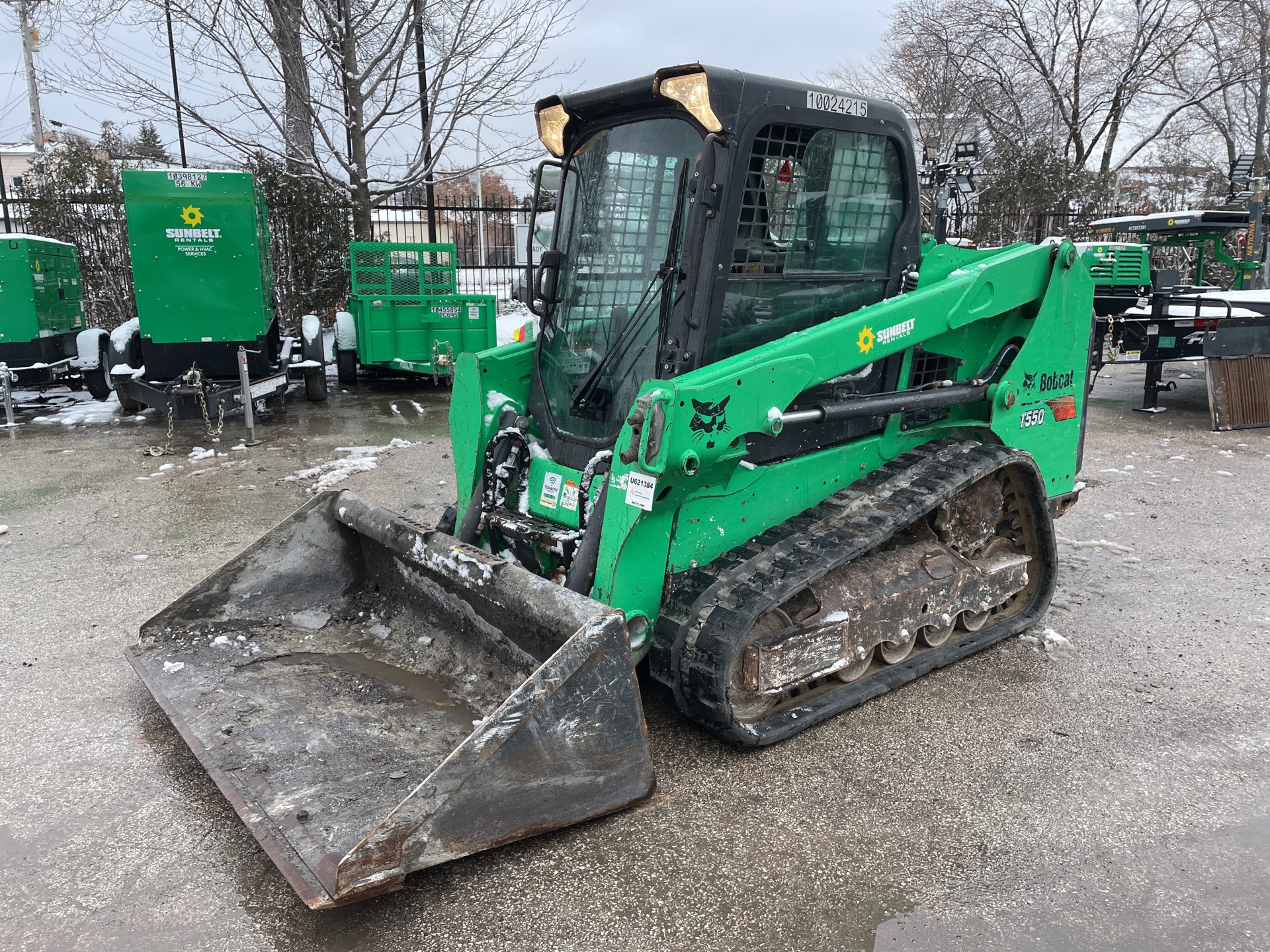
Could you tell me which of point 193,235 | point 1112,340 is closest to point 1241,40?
point 1112,340

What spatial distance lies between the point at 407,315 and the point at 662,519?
357 inches

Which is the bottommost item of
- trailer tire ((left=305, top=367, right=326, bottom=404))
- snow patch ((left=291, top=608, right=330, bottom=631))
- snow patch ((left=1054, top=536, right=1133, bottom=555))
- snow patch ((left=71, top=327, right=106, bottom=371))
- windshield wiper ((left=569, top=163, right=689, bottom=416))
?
snow patch ((left=1054, top=536, right=1133, bottom=555))

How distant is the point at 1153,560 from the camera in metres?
5.61

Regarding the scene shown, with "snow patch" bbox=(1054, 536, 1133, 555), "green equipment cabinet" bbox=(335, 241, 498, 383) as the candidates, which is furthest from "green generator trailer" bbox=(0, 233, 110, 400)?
"snow patch" bbox=(1054, 536, 1133, 555)

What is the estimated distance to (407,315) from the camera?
38.2ft

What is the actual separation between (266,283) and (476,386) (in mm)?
7666

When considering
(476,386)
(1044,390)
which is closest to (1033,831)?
(1044,390)

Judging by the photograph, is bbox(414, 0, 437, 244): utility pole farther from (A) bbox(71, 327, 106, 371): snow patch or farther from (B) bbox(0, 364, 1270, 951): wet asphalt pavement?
(B) bbox(0, 364, 1270, 951): wet asphalt pavement

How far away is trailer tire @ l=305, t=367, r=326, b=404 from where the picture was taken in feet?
36.4

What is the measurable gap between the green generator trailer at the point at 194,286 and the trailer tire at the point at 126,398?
0.06ft

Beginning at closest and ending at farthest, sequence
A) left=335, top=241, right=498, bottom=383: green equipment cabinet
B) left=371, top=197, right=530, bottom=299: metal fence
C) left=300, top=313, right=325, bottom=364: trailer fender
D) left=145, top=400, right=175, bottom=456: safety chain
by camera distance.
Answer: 1. left=145, top=400, right=175, bottom=456: safety chain
2. left=300, top=313, right=325, bottom=364: trailer fender
3. left=335, top=241, right=498, bottom=383: green equipment cabinet
4. left=371, top=197, right=530, bottom=299: metal fence

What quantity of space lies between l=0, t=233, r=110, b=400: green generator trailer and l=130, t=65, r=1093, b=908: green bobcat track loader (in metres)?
8.55

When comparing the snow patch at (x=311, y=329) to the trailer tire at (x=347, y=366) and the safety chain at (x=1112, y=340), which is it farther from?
the safety chain at (x=1112, y=340)

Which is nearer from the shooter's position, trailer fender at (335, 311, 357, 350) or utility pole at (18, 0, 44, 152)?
trailer fender at (335, 311, 357, 350)
